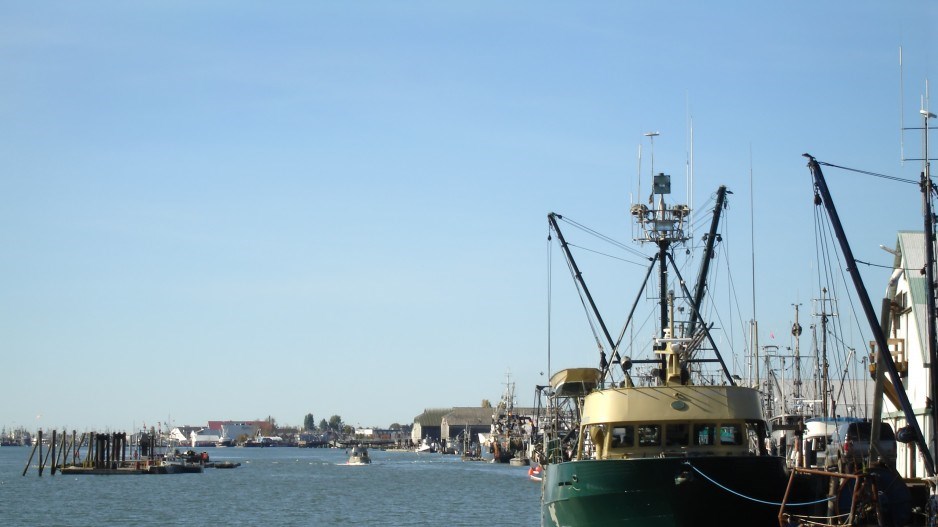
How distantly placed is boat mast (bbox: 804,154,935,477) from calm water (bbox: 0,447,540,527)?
1254 inches

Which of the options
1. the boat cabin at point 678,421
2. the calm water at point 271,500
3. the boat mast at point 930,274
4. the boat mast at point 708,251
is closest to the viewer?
the boat mast at point 930,274

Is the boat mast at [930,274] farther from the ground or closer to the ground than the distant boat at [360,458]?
farther from the ground

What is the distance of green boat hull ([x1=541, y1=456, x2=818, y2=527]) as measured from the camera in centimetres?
3183

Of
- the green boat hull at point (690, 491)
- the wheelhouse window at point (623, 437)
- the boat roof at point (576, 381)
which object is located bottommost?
the green boat hull at point (690, 491)

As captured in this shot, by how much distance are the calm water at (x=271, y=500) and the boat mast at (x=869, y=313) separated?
31.9 meters

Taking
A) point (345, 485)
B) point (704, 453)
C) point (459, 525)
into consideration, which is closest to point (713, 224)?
point (459, 525)

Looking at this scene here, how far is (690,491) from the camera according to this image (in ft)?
104

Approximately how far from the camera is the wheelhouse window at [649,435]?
3444 cm

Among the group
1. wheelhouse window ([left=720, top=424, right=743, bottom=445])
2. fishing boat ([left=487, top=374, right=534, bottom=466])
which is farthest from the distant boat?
wheelhouse window ([left=720, top=424, right=743, bottom=445])

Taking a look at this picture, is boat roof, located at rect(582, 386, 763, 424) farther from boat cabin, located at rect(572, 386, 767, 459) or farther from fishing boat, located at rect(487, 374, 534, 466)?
fishing boat, located at rect(487, 374, 534, 466)

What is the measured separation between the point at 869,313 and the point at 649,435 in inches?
274

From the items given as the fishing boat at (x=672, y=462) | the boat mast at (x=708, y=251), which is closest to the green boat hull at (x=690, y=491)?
the fishing boat at (x=672, y=462)

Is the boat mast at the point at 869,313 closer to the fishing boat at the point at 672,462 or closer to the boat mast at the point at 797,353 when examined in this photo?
the fishing boat at the point at 672,462

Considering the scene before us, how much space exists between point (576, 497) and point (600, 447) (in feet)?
5.59
